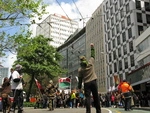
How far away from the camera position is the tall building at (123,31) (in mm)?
50344

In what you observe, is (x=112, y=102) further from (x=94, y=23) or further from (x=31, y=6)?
(x=94, y=23)

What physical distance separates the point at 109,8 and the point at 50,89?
53.5 meters

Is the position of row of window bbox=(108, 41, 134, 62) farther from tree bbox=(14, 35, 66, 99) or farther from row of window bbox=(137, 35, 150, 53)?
tree bbox=(14, 35, 66, 99)

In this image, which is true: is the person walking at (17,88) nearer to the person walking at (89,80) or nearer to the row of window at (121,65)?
the person walking at (89,80)

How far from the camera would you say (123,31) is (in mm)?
54844

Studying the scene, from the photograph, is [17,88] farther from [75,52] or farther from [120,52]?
[75,52]

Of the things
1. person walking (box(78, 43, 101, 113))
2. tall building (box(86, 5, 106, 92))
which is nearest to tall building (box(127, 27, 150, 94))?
person walking (box(78, 43, 101, 113))

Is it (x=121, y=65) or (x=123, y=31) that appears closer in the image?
(x=123, y=31)

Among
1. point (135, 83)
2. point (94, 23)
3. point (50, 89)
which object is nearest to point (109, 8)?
point (94, 23)

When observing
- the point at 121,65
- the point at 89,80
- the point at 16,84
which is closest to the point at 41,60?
the point at 121,65

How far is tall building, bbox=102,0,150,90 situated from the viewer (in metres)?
50.3

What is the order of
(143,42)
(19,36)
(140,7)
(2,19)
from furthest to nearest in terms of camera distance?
(140,7) < (143,42) < (19,36) < (2,19)

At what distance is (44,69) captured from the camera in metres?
46.0

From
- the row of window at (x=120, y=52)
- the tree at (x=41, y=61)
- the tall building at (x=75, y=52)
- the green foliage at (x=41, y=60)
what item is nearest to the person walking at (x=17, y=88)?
the tree at (x=41, y=61)
